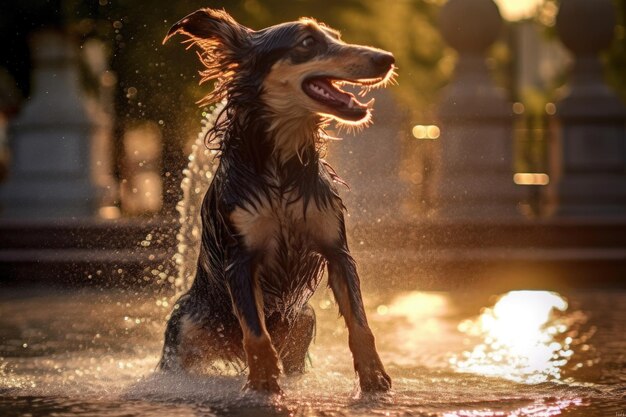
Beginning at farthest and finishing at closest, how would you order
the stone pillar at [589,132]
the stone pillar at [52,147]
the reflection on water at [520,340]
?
the stone pillar at [52,147] < the stone pillar at [589,132] < the reflection on water at [520,340]

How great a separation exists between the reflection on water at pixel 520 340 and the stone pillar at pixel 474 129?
16.1 feet

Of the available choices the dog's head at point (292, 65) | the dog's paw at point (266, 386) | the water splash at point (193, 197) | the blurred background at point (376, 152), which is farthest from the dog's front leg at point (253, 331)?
the blurred background at point (376, 152)

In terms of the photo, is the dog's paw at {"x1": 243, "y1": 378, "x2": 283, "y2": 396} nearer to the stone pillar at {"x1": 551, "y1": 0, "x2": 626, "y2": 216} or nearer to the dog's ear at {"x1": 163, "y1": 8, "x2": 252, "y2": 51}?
the dog's ear at {"x1": 163, "y1": 8, "x2": 252, "y2": 51}

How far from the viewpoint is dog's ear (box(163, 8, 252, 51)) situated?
610 centimetres

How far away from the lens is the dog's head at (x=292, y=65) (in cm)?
594

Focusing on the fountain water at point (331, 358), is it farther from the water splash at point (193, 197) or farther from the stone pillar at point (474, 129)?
the stone pillar at point (474, 129)

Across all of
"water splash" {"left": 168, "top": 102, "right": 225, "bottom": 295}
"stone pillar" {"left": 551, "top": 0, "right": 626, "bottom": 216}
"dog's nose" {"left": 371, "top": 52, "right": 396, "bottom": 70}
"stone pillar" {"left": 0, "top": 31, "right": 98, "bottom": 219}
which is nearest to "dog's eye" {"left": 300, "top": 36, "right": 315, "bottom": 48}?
"dog's nose" {"left": 371, "top": 52, "right": 396, "bottom": 70}

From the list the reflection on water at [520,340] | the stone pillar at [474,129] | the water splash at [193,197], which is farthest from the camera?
the stone pillar at [474,129]

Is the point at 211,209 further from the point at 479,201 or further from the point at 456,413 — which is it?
the point at 479,201

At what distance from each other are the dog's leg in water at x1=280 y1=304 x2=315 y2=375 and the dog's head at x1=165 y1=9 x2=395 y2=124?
1.16 meters

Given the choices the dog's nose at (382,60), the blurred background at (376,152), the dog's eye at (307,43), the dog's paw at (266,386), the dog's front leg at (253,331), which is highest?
the blurred background at (376,152)

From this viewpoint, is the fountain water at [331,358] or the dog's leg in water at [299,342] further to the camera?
the dog's leg in water at [299,342]

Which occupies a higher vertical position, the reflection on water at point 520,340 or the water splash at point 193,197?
the water splash at point 193,197

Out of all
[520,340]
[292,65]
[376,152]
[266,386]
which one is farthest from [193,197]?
[376,152]
